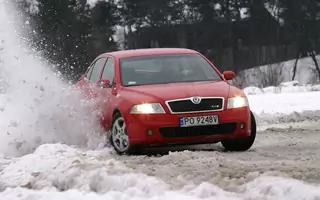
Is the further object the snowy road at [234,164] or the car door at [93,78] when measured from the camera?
the car door at [93,78]

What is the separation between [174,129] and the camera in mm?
7359

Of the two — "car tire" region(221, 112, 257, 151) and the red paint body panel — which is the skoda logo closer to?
the red paint body panel

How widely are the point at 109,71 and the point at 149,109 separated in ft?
5.77

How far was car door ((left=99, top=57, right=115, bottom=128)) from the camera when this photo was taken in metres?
8.18

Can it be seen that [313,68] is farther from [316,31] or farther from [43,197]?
[43,197]

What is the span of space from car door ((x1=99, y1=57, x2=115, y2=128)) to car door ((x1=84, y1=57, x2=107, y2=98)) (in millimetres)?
229

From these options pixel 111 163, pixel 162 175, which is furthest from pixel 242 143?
pixel 162 175

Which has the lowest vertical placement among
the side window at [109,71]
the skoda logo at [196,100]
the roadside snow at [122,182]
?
the roadside snow at [122,182]

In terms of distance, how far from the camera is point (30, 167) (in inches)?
243

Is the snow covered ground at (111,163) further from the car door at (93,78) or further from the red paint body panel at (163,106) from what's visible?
the red paint body panel at (163,106)

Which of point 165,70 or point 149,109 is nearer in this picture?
point 149,109

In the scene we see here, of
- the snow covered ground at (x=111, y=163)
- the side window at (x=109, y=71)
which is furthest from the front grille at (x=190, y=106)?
the side window at (x=109, y=71)

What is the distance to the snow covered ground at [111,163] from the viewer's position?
4.88 m

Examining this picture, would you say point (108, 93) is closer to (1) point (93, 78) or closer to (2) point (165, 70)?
(2) point (165, 70)
